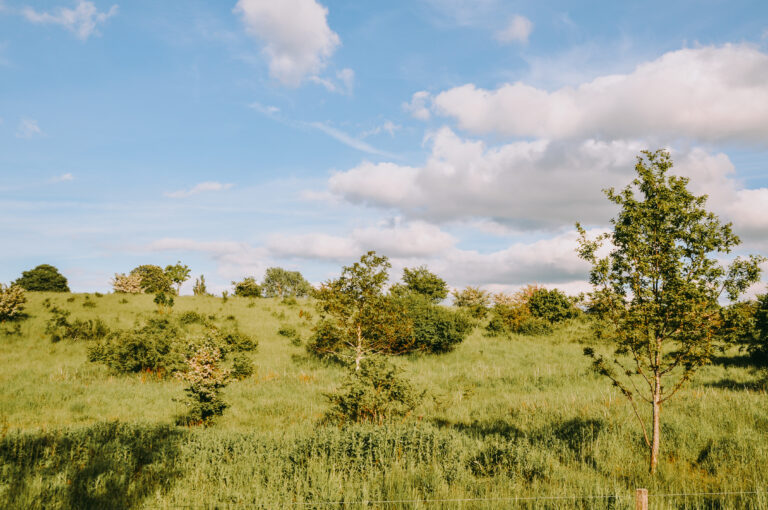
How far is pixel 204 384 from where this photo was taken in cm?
1157

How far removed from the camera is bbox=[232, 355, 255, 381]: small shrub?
64.3ft

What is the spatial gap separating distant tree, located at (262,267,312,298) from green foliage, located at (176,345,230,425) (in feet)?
304

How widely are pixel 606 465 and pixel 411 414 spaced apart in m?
5.08

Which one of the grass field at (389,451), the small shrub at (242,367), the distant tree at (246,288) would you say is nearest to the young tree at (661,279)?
the grass field at (389,451)

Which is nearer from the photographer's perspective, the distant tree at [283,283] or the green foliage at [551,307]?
the green foliage at [551,307]

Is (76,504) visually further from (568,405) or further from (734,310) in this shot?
(568,405)

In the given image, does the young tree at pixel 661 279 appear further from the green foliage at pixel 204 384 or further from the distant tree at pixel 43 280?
the distant tree at pixel 43 280

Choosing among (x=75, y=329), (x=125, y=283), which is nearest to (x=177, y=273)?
(x=125, y=283)

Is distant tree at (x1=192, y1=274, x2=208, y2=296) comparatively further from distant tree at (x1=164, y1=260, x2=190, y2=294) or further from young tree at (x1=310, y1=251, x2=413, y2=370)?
young tree at (x1=310, y1=251, x2=413, y2=370)

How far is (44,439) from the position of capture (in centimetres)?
888

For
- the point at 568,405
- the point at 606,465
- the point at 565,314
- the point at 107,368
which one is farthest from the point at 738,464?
the point at 565,314

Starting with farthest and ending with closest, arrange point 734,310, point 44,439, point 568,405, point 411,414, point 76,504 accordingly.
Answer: point 568,405
point 411,414
point 44,439
point 734,310
point 76,504

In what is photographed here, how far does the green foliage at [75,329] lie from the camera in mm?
26359

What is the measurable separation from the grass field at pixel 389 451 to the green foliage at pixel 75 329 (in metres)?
10.1
